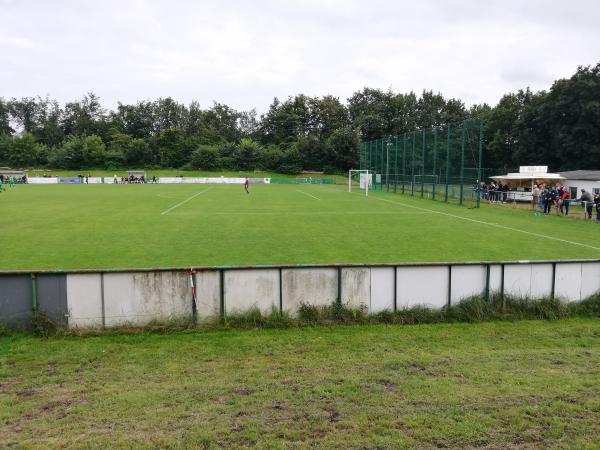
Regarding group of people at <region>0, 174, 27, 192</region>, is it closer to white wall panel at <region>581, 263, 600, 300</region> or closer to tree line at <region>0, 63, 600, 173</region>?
tree line at <region>0, 63, 600, 173</region>

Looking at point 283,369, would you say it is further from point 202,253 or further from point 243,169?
point 243,169

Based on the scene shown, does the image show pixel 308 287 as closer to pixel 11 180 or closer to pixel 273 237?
pixel 273 237

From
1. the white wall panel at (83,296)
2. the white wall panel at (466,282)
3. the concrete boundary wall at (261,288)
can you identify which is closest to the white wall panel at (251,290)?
the concrete boundary wall at (261,288)

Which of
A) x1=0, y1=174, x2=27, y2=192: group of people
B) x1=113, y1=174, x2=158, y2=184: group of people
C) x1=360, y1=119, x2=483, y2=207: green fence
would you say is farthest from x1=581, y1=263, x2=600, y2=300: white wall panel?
x1=113, y1=174, x2=158, y2=184: group of people

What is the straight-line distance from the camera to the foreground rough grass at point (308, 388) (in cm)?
521

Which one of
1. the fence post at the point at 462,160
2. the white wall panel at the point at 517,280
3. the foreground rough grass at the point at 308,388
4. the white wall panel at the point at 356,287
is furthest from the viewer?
the fence post at the point at 462,160

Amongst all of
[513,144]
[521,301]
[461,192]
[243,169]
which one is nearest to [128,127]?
[243,169]

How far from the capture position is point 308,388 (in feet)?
21.1

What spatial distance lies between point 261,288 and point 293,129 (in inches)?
4156

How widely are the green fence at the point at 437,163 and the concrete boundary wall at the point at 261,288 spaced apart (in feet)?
80.7

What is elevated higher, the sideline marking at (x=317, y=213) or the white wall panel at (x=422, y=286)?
the white wall panel at (x=422, y=286)

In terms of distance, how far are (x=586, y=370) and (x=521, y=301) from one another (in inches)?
117

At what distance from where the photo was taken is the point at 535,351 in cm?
795

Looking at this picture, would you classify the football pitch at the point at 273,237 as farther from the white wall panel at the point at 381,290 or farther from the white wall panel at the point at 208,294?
the white wall panel at the point at 381,290
